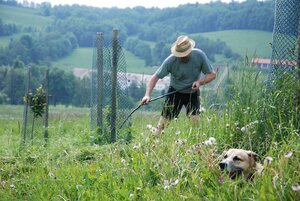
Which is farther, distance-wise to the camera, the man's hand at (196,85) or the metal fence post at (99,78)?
the metal fence post at (99,78)

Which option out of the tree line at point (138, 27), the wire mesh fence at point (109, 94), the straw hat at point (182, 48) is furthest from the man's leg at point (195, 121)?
the tree line at point (138, 27)

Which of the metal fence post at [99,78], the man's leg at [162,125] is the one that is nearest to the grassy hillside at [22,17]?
the metal fence post at [99,78]

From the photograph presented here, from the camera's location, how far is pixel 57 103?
199 ft

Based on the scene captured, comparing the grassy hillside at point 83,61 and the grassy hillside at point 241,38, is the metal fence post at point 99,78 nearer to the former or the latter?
the grassy hillside at point 241,38

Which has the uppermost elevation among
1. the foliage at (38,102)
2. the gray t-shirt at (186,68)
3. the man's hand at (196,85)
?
the gray t-shirt at (186,68)

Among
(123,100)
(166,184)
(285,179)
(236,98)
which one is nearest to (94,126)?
(123,100)

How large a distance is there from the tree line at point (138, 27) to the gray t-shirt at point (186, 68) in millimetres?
53823

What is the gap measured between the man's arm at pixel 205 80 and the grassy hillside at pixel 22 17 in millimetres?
94992

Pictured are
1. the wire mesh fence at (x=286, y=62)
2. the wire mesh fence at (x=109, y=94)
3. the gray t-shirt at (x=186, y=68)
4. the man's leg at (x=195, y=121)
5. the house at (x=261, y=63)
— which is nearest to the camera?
the wire mesh fence at (x=286, y=62)

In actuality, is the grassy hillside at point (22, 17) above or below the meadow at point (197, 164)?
below

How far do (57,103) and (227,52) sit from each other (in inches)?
801

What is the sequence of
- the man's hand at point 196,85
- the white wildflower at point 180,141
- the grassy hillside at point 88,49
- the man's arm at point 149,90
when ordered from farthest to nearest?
1. the grassy hillside at point 88,49
2. the man's hand at point 196,85
3. the man's arm at point 149,90
4. the white wildflower at point 180,141

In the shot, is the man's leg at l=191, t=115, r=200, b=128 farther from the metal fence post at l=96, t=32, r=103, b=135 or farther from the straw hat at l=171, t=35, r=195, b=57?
the metal fence post at l=96, t=32, r=103, b=135

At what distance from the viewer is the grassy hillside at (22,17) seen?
4016 inches
